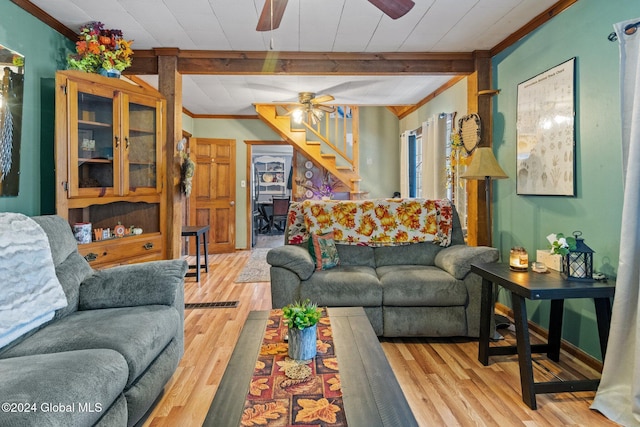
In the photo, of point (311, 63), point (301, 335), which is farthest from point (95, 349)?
point (311, 63)

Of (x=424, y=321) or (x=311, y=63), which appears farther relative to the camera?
(x=311, y=63)

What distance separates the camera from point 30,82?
275cm

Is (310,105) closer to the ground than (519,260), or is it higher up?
higher up

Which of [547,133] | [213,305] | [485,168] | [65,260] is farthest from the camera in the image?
[213,305]

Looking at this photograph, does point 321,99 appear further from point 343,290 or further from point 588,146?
point 588,146

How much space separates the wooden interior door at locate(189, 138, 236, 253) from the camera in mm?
6688

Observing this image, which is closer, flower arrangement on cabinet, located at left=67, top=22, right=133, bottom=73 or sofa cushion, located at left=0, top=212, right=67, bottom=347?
sofa cushion, located at left=0, top=212, right=67, bottom=347

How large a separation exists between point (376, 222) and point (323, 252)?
623mm

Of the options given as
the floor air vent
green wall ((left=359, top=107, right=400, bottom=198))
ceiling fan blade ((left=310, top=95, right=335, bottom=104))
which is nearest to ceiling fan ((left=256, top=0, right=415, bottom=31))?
the floor air vent

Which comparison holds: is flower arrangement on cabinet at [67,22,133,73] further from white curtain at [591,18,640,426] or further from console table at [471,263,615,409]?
white curtain at [591,18,640,426]

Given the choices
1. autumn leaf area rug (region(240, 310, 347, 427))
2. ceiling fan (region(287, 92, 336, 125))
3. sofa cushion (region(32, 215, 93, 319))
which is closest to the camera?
autumn leaf area rug (region(240, 310, 347, 427))

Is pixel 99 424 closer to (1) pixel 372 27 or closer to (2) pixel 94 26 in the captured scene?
(2) pixel 94 26

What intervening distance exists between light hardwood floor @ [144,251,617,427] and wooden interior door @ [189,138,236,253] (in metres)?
3.58

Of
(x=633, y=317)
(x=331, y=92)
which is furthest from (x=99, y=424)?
(x=331, y=92)
